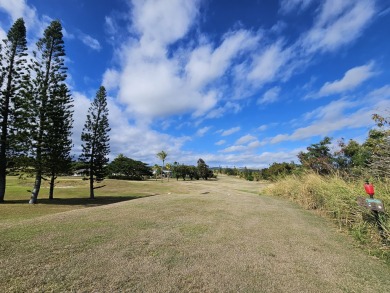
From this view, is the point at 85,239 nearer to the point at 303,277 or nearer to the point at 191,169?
the point at 303,277

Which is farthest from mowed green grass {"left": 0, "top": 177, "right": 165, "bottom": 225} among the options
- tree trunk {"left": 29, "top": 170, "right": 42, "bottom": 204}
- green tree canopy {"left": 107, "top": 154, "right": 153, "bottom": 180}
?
green tree canopy {"left": 107, "top": 154, "right": 153, "bottom": 180}

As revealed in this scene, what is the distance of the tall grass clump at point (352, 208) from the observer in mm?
5055

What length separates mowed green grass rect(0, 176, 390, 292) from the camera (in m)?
3.20

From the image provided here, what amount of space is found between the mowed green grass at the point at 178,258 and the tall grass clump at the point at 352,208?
1.40ft

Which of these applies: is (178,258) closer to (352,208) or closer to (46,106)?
(352,208)

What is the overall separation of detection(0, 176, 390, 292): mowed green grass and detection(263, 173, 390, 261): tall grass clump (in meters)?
0.43

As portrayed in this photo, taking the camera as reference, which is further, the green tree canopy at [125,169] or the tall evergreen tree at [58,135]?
the green tree canopy at [125,169]

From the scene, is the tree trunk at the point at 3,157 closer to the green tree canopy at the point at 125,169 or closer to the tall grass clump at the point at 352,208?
the tall grass clump at the point at 352,208

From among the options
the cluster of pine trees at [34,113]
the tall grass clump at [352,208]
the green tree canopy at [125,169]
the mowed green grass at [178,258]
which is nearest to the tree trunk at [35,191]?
the cluster of pine trees at [34,113]

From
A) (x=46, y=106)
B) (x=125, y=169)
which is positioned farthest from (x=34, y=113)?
(x=125, y=169)

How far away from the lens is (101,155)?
28.6 metres

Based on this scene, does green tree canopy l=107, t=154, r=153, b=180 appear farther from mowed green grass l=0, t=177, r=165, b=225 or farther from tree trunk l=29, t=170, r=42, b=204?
tree trunk l=29, t=170, r=42, b=204

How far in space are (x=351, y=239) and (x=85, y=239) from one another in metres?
6.01

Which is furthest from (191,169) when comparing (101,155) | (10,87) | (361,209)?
(361,209)
